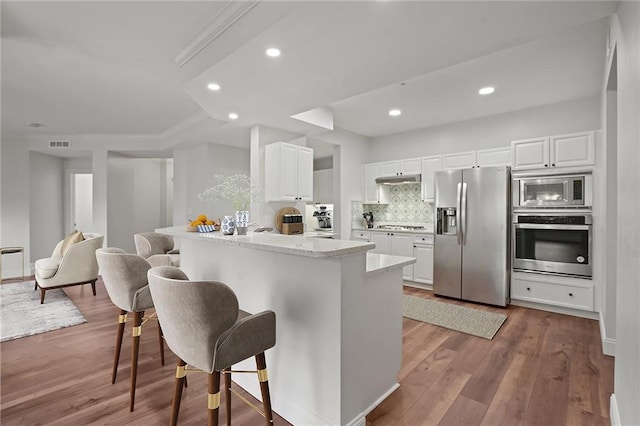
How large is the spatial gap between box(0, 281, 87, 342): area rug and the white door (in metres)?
3.09

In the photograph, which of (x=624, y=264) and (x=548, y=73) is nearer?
(x=624, y=264)

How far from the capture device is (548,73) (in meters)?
3.35

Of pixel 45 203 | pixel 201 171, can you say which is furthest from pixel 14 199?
Result: pixel 201 171

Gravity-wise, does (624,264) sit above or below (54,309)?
above

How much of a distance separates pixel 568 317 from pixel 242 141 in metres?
5.54

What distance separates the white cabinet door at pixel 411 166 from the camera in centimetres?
525

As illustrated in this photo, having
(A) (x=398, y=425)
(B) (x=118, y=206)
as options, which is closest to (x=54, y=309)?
(B) (x=118, y=206)

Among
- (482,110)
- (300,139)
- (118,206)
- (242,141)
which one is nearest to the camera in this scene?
(482,110)

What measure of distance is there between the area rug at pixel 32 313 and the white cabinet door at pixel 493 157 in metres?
5.71

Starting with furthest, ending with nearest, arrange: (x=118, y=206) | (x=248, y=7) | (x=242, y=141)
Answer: (x=118, y=206) < (x=242, y=141) < (x=248, y=7)

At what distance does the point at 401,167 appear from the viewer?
546 centimetres

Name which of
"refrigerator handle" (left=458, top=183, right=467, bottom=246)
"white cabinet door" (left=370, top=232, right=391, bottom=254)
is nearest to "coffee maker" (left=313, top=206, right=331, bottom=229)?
"white cabinet door" (left=370, top=232, right=391, bottom=254)

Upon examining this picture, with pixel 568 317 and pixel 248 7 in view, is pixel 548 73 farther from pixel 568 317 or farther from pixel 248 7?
pixel 248 7

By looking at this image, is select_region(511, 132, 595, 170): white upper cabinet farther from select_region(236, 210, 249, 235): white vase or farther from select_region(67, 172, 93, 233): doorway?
select_region(67, 172, 93, 233): doorway
